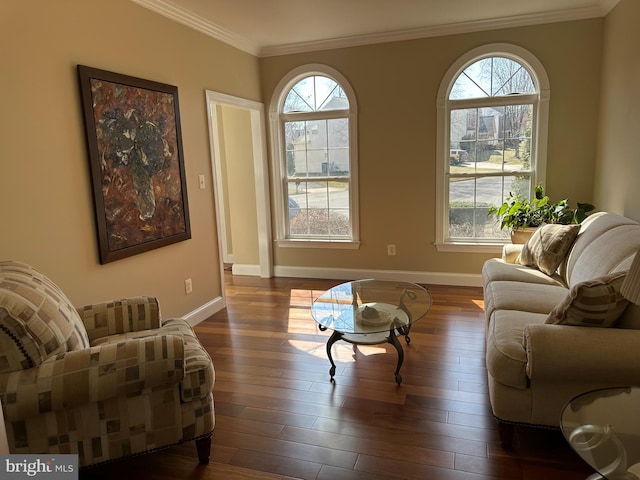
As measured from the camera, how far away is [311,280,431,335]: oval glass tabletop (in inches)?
107

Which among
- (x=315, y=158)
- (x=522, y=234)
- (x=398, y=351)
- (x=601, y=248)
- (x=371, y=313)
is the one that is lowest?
(x=398, y=351)

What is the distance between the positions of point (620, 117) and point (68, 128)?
401 centimetres

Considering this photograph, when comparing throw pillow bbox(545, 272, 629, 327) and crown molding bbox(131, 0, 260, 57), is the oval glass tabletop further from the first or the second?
crown molding bbox(131, 0, 260, 57)

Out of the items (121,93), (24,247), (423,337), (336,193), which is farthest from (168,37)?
(423,337)

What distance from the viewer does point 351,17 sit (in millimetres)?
4000

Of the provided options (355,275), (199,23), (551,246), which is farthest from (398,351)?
(199,23)

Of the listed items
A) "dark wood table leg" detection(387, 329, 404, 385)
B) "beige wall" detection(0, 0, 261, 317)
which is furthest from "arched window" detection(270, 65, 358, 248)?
"dark wood table leg" detection(387, 329, 404, 385)

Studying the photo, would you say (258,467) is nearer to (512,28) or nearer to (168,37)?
(168,37)

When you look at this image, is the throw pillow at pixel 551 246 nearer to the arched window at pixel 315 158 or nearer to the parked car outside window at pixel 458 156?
the parked car outside window at pixel 458 156

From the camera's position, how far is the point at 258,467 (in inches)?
81.7

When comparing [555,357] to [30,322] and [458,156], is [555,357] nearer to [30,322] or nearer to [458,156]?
[30,322]

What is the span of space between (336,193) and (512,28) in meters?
2.37

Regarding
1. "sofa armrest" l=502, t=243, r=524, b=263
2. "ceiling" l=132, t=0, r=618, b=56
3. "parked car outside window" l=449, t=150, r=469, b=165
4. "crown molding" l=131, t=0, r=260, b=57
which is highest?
"ceiling" l=132, t=0, r=618, b=56

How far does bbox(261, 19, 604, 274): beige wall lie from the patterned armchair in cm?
323
